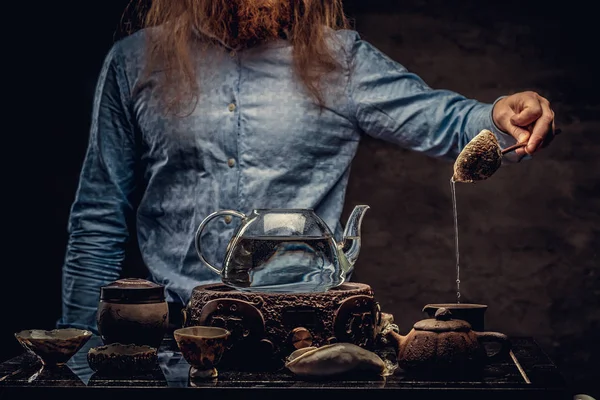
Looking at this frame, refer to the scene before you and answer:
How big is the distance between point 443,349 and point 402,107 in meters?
1.27

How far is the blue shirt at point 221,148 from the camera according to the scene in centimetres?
285

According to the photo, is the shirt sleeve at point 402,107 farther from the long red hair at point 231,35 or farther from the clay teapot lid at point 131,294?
the clay teapot lid at point 131,294

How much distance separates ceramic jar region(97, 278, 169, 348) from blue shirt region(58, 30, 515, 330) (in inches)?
31.0

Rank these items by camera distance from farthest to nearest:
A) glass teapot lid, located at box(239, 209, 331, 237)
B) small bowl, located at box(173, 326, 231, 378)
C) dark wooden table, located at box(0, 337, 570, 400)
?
1. glass teapot lid, located at box(239, 209, 331, 237)
2. small bowl, located at box(173, 326, 231, 378)
3. dark wooden table, located at box(0, 337, 570, 400)

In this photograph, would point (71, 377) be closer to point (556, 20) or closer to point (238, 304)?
point (238, 304)

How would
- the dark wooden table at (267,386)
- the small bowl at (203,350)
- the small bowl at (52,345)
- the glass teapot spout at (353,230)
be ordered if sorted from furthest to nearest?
the glass teapot spout at (353,230) < the small bowl at (52,345) < the small bowl at (203,350) < the dark wooden table at (267,386)

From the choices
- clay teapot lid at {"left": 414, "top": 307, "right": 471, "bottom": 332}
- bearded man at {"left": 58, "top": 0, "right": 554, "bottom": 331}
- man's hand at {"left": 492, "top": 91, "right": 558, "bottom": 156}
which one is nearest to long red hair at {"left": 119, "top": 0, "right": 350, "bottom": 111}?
bearded man at {"left": 58, "top": 0, "right": 554, "bottom": 331}

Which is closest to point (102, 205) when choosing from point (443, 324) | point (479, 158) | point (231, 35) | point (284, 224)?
point (231, 35)

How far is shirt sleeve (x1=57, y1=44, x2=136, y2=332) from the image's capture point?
111 inches

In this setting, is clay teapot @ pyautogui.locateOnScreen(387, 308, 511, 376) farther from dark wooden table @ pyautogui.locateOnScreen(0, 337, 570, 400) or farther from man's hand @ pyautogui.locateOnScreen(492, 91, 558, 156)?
man's hand @ pyautogui.locateOnScreen(492, 91, 558, 156)

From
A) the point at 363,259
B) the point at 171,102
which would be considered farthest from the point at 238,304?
the point at 363,259

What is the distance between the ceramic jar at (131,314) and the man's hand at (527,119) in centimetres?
91

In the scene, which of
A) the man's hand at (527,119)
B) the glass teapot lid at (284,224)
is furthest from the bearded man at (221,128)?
the glass teapot lid at (284,224)

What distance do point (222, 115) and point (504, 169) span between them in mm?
1286
